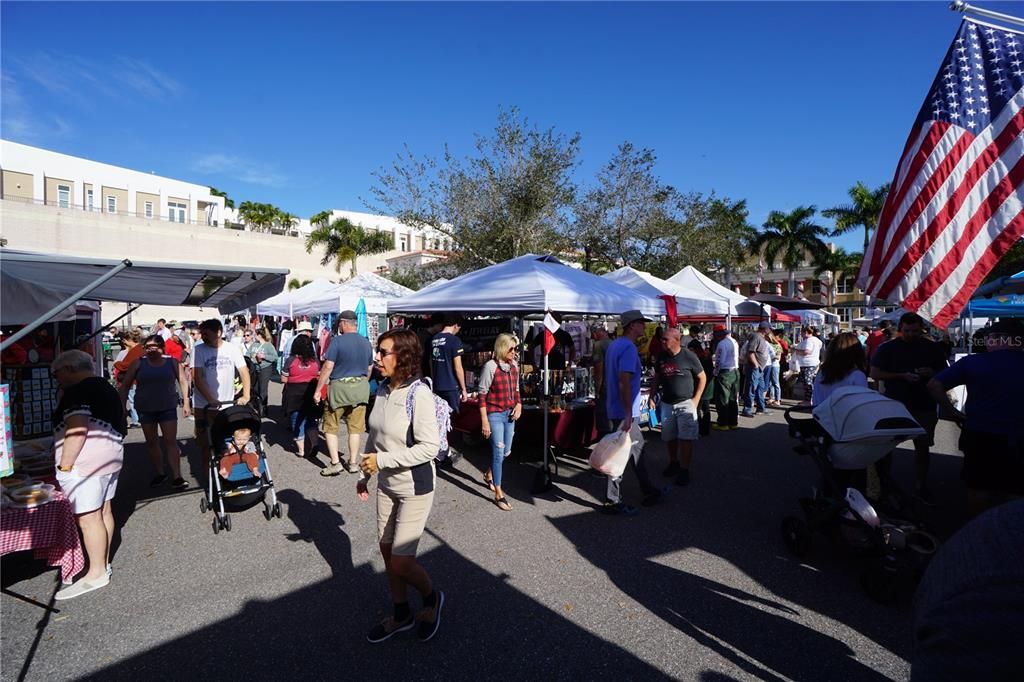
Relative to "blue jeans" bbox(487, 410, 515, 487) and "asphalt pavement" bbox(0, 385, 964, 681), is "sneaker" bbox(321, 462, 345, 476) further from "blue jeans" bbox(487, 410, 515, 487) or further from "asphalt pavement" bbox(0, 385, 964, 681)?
"blue jeans" bbox(487, 410, 515, 487)

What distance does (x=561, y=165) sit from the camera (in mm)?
18625

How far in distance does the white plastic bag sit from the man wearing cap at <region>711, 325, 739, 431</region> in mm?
4550

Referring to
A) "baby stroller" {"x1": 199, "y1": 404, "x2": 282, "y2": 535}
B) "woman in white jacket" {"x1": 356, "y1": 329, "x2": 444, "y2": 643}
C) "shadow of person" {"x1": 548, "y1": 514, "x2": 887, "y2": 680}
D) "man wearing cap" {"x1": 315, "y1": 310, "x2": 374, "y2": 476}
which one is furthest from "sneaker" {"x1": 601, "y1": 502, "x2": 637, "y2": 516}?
"baby stroller" {"x1": 199, "y1": 404, "x2": 282, "y2": 535}

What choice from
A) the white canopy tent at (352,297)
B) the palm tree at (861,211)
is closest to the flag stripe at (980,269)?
the white canopy tent at (352,297)

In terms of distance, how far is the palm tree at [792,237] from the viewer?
43250 millimetres

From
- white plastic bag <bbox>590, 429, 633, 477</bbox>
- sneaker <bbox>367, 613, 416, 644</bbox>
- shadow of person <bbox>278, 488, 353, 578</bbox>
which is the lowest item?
shadow of person <bbox>278, 488, 353, 578</bbox>

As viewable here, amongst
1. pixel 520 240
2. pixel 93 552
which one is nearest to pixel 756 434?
pixel 93 552

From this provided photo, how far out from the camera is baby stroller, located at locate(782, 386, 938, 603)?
338cm

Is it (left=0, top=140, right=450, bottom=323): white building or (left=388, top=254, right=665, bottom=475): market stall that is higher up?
(left=0, top=140, right=450, bottom=323): white building

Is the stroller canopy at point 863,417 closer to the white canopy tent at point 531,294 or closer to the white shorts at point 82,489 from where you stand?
the white canopy tent at point 531,294

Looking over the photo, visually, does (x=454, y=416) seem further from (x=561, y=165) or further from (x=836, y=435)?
(x=561, y=165)

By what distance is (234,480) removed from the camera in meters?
4.89

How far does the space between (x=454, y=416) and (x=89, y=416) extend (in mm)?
4418

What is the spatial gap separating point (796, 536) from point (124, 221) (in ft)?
194
